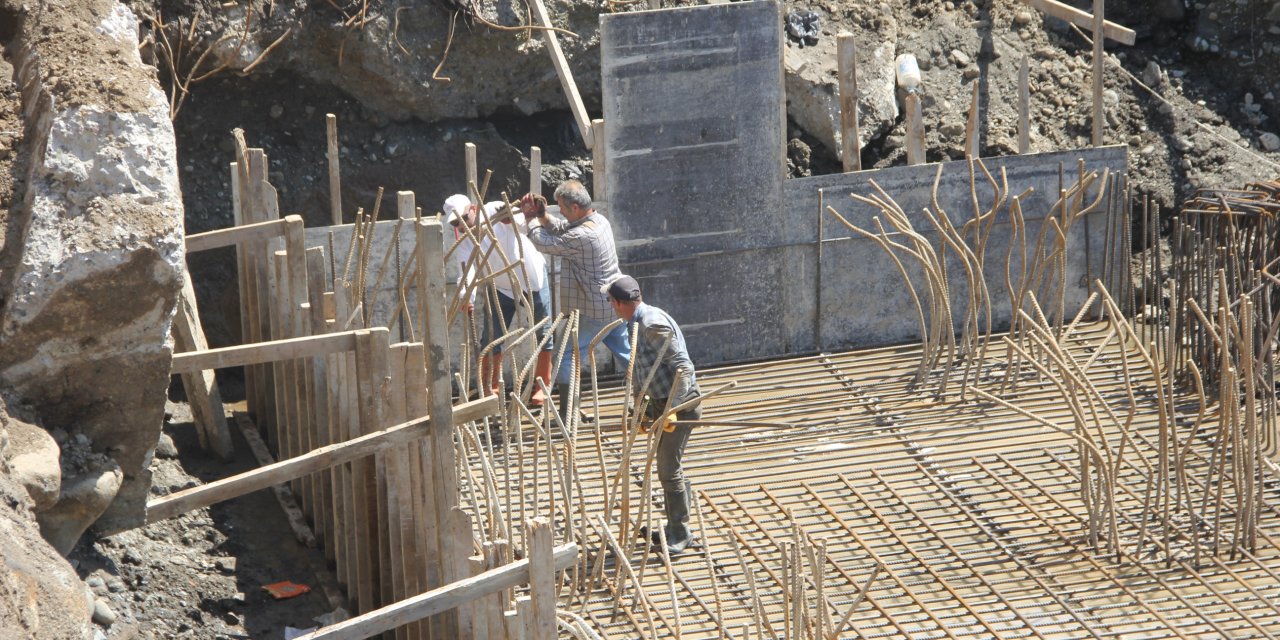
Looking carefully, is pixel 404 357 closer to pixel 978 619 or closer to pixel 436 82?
pixel 978 619

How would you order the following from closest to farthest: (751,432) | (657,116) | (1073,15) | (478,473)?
(478,473) → (751,432) → (657,116) → (1073,15)

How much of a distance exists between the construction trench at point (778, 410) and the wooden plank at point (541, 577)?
11 millimetres

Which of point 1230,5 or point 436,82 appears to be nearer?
point 436,82

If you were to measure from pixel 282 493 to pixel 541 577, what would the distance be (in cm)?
322

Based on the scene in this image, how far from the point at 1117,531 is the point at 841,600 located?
1.38 meters

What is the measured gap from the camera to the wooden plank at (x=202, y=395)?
7.78m

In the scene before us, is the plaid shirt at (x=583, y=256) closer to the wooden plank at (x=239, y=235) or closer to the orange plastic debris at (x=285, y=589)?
the wooden plank at (x=239, y=235)

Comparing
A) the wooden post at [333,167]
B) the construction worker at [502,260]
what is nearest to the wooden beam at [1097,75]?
the construction worker at [502,260]

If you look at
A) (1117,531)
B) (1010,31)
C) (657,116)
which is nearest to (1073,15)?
(1010,31)

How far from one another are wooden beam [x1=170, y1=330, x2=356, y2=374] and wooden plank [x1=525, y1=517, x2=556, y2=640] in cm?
158

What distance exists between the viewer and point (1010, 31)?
40.3 feet

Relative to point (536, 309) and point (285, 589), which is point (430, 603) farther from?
point (536, 309)

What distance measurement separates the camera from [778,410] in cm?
879

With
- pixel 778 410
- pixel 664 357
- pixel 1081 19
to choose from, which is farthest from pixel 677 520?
pixel 1081 19
